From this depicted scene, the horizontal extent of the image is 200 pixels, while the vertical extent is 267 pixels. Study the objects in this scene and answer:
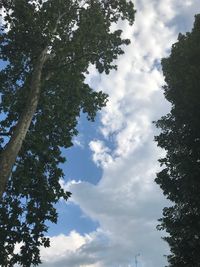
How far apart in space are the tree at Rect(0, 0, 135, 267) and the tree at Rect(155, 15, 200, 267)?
342 cm

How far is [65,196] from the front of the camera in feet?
67.9

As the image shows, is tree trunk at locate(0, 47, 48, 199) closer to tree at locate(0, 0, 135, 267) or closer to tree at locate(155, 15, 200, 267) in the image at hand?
tree at locate(0, 0, 135, 267)

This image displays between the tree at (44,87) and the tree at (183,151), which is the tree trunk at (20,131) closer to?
the tree at (44,87)

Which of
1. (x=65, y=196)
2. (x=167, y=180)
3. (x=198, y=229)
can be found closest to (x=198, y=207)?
(x=198, y=229)

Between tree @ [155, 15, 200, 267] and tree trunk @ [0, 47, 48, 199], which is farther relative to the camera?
tree @ [155, 15, 200, 267]

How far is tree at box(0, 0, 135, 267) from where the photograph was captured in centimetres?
1969

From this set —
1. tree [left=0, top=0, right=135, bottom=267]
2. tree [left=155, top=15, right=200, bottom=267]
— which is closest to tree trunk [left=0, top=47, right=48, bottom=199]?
tree [left=0, top=0, right=135, bottom=267]

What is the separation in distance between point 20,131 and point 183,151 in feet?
32.6

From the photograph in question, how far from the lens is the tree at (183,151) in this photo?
→ 69.2 feet

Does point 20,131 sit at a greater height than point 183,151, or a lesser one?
lesser

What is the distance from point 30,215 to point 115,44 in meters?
10.1

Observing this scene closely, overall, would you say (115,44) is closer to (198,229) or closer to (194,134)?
(194,134)

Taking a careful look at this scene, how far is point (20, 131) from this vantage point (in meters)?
16.8

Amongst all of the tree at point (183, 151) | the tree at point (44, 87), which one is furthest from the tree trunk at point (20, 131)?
the tree at point (183, 151)
